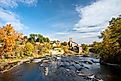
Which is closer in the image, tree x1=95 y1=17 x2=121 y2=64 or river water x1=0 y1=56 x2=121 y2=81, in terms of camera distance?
river water x1=0 y1=56 x2=121 y2=81

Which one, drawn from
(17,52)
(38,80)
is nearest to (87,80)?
(38,80)

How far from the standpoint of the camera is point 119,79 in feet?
A: 123

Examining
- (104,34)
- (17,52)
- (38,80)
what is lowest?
(38,80)

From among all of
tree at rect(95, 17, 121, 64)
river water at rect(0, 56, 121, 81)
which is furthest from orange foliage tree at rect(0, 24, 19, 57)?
tree at rect(95, 17, 121, 64)

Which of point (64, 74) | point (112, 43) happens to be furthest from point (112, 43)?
point (64, 74)

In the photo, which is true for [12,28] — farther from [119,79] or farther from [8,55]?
[119,79]

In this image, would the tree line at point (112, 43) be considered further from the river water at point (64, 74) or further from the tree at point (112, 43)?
the river water at point (64, 74)

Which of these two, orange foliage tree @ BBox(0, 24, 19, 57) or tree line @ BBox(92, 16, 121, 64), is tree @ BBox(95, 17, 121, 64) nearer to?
tree line @ BBox(92, 16, 121, 64)

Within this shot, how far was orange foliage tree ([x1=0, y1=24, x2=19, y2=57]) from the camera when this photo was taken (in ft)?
232

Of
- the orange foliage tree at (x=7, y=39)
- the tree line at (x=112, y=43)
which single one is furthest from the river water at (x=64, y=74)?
the orange foliage tree at (x=7, y=39)

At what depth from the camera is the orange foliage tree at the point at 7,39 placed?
70.8 metres

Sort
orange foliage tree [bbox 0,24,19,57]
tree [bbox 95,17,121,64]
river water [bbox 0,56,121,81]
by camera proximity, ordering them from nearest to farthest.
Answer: river water [bbox 0,56,121,81]
tree [bbox 95,17,121,64]
orange foliage tree [bbox 0,24,19,57]

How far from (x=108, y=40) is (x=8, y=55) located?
36.9 m

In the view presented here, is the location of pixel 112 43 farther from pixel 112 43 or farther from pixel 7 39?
pixel 7 39
